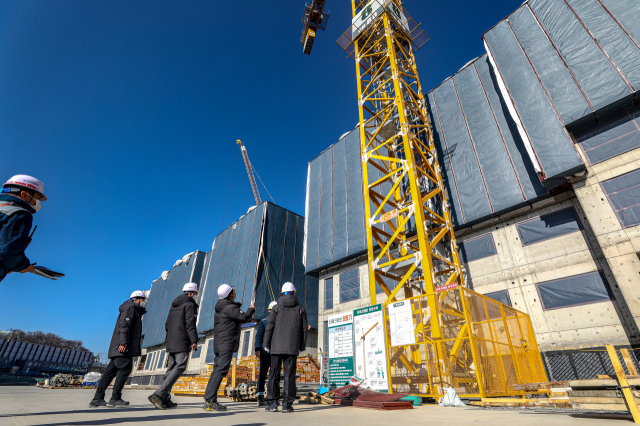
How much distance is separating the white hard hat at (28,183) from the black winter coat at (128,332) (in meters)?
2.82

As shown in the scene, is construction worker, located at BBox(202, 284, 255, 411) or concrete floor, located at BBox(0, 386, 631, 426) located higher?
construction worker, located at BBox(202, 284, 255, 411)

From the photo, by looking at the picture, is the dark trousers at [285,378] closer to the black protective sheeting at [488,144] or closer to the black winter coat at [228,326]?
the black winter coat at [228,326]

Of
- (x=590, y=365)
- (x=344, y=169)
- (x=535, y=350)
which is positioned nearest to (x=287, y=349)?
(x=535, y=350)

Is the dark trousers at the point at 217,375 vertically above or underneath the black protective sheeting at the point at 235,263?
underneath

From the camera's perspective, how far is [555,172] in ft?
39.0

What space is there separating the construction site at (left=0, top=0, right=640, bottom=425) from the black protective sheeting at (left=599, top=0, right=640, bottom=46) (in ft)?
0.18

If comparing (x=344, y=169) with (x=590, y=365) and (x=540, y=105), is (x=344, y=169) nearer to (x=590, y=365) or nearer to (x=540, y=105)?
(x=540, y=105)

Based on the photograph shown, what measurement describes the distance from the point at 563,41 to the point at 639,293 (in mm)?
10501

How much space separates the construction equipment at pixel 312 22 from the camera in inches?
1172

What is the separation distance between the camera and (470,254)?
14977 millimetres

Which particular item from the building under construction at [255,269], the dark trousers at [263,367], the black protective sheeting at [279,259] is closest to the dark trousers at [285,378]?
the dark trousers at [263,367]

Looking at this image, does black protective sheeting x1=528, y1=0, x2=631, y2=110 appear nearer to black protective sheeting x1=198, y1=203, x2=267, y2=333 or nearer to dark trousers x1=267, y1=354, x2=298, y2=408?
dark trousers x1=267, y1=354, x2=298, y2=408

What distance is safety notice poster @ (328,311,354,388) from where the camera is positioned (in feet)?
25.8

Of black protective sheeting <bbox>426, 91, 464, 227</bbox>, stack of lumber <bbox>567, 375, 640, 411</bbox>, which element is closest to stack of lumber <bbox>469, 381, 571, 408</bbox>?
stack of lumber <bbox>567, 375, 640, 411</bbox>
